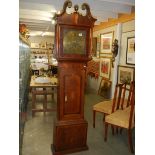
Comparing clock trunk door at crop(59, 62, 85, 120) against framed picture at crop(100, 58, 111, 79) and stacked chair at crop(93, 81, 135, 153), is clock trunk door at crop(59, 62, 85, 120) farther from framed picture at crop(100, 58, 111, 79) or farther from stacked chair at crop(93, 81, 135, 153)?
framed picture at crop(100, 58, 111, 79)

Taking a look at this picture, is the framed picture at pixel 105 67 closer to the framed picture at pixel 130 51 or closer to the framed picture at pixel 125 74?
the framed picture at pixel 125 74

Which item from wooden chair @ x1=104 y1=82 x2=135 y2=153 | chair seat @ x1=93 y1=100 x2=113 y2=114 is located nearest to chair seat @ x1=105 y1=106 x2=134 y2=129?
wooden chair @ x1=104 y1=82 x2=135 y2=153

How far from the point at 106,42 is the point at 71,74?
3.65m

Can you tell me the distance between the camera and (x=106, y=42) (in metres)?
5.81

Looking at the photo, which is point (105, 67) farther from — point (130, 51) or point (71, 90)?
point (71, 90)

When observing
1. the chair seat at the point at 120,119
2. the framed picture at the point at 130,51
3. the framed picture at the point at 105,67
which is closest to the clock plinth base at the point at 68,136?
the chair seat at the point at 120,119

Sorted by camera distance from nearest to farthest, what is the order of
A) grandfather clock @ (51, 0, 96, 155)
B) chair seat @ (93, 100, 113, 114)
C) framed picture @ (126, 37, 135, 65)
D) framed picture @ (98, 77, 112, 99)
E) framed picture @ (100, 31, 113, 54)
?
grandfather clock @ (51, 0, 96, 155), chair seat @ (93, 100, 113, 114), framed picture @ (126, 37, 135, 65), framed picture @ (100, 31, 113, 54), framed picture @ (98, 77, 112, 99)

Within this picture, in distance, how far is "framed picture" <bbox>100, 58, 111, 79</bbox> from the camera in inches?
223

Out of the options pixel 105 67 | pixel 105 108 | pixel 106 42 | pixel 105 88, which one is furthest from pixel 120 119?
pixel 106 42

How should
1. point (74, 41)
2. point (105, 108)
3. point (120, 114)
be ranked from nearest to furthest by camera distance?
point (74, 41) < point (120, 114) < point (105, 108)

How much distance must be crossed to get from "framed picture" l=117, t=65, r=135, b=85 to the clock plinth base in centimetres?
227

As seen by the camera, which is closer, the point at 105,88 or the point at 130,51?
the point at 130,51
